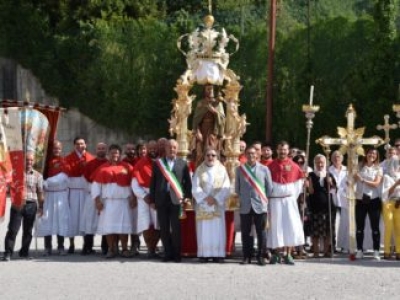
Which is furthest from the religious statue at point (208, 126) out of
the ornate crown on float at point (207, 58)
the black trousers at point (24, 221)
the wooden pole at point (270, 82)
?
the wooden pole at point (270, 82)

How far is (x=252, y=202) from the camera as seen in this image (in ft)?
50.6

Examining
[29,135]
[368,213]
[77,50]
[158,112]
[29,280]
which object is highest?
[77,50]

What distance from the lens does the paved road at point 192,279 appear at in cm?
1220

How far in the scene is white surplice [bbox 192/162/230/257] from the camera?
15.8m

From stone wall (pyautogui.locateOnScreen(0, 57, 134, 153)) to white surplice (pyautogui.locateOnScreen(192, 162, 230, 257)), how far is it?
22580 mm

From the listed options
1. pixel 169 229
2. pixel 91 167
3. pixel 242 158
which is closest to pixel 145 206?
pixel 169 229

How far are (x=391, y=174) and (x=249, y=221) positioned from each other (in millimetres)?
2619

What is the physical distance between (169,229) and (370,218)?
3.20 meters

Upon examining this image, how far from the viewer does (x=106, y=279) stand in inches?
529

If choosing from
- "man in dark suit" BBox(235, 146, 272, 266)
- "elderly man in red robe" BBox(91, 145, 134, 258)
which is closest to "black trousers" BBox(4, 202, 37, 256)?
"elderly man in red robe" BBox(91, 145, 134, 258)

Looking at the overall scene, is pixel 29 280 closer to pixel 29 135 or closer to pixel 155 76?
pixel 29 135

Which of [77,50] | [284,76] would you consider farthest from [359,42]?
[77,50]

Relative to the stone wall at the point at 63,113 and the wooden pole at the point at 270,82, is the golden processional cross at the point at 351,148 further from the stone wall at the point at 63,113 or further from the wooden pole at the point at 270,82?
the stone wall at the point at 63,113

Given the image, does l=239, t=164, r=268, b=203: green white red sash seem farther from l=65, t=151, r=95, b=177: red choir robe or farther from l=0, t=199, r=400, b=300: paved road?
l=65, t=151, r=95, b=177: red choir robe
